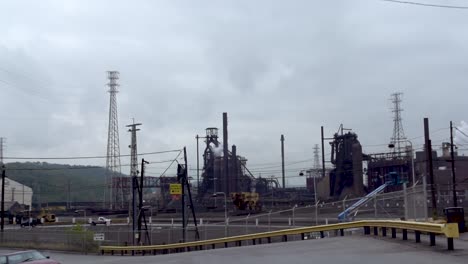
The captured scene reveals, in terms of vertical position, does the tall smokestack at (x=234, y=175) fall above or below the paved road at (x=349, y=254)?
above

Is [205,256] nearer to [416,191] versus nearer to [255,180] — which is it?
[416,191]

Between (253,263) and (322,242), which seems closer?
(253,263)

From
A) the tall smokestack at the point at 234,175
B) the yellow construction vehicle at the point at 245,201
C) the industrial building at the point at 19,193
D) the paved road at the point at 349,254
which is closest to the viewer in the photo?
the paved road at the point at 349,254

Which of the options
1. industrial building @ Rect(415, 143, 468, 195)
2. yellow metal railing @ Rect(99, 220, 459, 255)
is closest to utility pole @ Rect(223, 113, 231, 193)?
industrial building @ Rect(415, 143, 468, 195)

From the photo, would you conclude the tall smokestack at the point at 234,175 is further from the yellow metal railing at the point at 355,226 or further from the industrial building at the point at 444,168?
the yellow metal railing at the point at 355,226

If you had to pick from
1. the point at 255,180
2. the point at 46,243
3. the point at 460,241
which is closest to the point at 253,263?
the point at 460,241

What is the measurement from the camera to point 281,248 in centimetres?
2298

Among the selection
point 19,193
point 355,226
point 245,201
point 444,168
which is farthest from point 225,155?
point 355,226

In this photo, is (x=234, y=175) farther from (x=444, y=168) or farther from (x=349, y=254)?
(x=349, y=254)

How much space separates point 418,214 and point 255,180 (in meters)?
76.0

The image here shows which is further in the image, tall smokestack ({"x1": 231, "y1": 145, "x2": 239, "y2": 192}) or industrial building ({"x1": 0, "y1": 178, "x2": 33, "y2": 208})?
industrial building ({"x1": 0, "y1": 178, "x2": 33, "y2": 208})

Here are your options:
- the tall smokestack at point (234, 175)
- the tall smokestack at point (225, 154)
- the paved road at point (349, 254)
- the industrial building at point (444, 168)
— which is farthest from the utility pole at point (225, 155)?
the paved road at point (349, 254)

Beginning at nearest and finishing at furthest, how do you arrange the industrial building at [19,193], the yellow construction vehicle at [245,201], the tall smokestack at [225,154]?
the yellow construction vehicle at [245,201]
the tall smokestack at [225,154]
the industrial building at [19,193]

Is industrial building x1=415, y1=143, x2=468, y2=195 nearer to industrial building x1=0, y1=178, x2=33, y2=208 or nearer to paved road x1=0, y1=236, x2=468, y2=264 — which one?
paved road x1=0, y1=236, x2=468, y2=264
